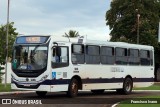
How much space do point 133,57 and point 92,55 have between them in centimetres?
494

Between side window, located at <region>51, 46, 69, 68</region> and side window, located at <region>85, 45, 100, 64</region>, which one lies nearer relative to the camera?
side window, located at <region>51, 46, 69, 68</region>

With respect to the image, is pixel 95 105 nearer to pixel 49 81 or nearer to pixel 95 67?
pixel 49 81

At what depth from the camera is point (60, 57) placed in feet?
81.1

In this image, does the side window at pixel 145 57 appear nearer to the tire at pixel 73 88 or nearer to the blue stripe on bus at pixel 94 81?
the blue stripe on bus at pixel 94 81

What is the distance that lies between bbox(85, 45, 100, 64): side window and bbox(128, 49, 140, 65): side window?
3822 mm

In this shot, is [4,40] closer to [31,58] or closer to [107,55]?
[107,55]

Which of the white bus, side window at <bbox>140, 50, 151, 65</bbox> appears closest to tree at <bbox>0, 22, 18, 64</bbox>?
side window at <bbox>140, 50, 151, 65</bbox>

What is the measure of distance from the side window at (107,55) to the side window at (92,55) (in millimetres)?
402

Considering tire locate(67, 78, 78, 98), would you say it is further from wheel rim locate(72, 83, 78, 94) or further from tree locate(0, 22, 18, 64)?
tree locate(0, 22, 18, 64)

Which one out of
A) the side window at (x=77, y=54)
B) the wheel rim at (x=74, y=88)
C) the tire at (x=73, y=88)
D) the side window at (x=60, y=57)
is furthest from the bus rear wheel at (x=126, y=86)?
the side window at (x=60, y=57)

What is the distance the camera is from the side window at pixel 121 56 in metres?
29.8

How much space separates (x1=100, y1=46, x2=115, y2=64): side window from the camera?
1110 inches

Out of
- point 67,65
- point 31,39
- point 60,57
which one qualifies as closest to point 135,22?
point 67,65

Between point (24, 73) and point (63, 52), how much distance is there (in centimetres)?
223
